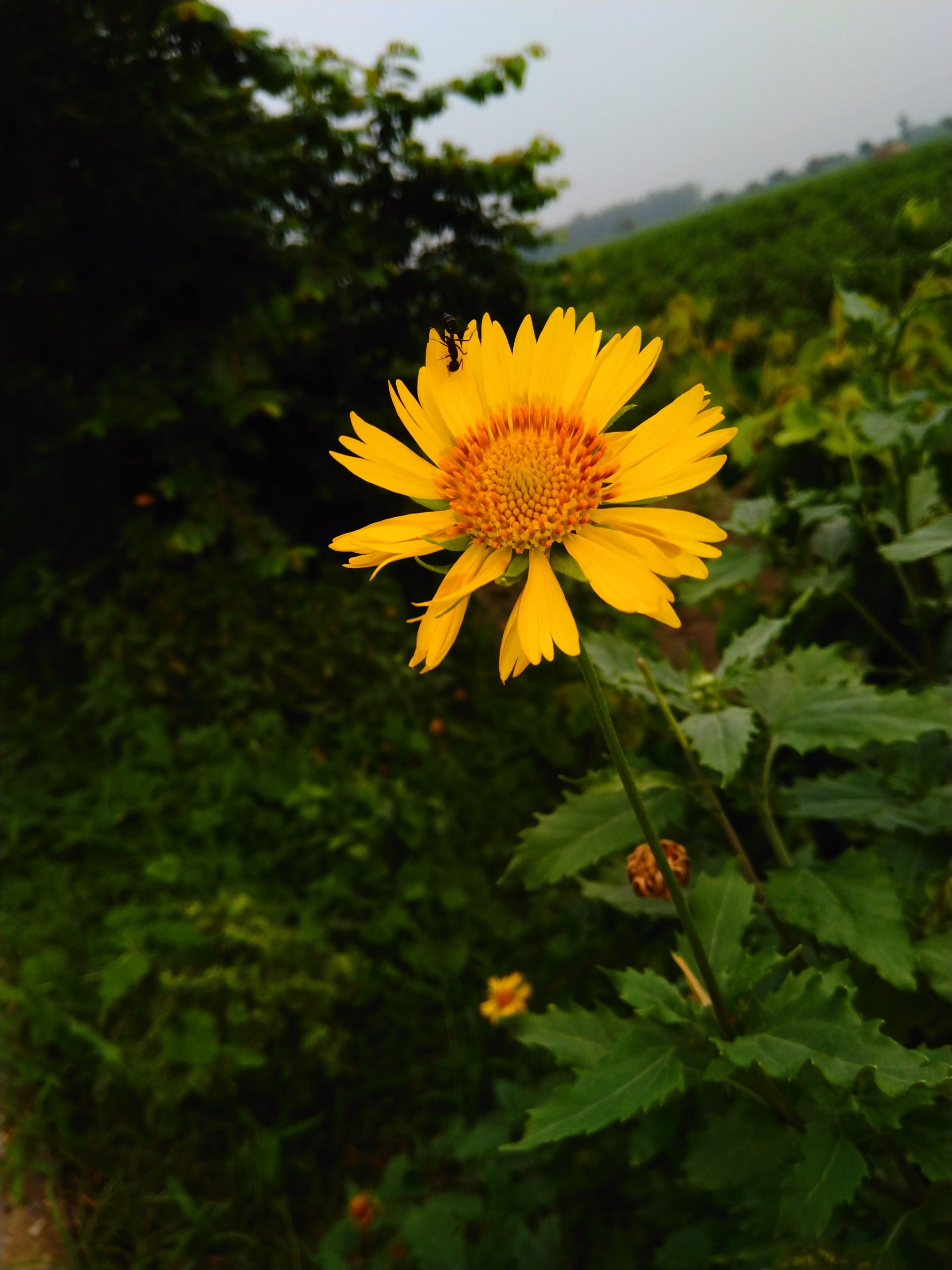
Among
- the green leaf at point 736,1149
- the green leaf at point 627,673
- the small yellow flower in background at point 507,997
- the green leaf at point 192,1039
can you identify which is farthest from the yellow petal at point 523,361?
the green leaf at point 192,1039

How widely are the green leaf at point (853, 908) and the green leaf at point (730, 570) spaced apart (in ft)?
1.67

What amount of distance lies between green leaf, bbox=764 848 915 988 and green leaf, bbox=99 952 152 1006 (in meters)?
1.53

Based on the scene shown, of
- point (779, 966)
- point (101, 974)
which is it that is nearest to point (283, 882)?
point (101, 974)

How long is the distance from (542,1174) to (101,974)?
117 cm

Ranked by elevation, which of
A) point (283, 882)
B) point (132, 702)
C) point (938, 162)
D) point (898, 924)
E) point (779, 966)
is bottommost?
point (283, 882)

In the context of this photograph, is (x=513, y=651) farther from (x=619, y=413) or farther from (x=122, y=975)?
(x=122, y=975)

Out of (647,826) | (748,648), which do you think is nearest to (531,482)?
(647,826)

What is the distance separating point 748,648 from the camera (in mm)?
1090

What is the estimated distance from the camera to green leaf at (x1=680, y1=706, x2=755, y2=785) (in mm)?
879

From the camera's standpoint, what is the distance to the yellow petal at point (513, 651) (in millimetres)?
628

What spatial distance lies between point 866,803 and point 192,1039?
1.58 meters

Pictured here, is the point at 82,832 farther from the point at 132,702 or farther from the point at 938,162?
the point at 938,162

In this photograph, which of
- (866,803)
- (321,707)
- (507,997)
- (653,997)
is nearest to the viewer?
(653,997)

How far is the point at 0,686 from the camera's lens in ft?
10.3
